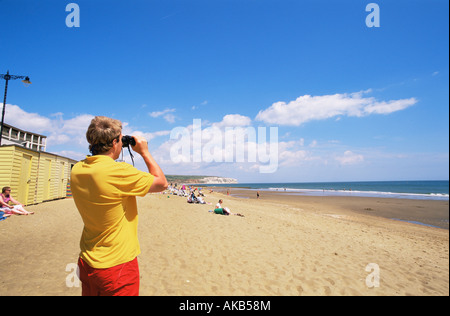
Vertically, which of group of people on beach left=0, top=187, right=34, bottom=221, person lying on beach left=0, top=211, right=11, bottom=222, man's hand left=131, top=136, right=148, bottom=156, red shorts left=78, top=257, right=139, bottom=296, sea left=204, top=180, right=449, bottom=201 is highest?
man's hand left=131, top=136, right=148, bottom=156

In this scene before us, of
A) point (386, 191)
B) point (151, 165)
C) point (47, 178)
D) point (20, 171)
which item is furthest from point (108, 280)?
point (386, 191)

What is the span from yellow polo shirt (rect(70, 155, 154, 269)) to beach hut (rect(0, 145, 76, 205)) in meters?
14.1

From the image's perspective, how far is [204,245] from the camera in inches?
287

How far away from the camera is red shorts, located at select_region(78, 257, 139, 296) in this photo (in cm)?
165

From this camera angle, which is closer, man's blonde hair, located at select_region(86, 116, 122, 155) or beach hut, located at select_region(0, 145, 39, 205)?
man's blonde hair, located at select_region(86, 116, 122, 155)

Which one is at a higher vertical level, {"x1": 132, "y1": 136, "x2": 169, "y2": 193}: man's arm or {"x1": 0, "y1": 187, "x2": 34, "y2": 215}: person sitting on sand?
{"x1": 132, "y1": 136, "x2": 169, "y2": 193}: man's arm

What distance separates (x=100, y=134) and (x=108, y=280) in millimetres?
1148

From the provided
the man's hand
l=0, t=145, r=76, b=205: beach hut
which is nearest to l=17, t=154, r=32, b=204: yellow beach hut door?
l=0, t=145, r=76, b=205: beach hut

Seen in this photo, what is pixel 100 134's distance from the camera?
168 cm

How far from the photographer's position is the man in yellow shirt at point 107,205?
5.16 feet

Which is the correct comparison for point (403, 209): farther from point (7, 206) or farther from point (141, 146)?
point (7, 206)

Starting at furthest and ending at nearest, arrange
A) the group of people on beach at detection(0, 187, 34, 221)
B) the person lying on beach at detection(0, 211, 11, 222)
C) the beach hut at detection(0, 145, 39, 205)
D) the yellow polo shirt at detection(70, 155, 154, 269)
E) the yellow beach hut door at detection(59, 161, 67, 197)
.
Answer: the yellow beach hut door at detection(59, 161, 67, 197)
the beach hut at detection(0, 145, 39, 205)
the group of people on beach at detection(0, 187, 34, 221)
the person lying on beach at detection(0, 211, 11, 222)
the yellow polo shirt at detection(70, 155, 154, 269)

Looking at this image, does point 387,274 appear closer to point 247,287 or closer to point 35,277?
point 247,287

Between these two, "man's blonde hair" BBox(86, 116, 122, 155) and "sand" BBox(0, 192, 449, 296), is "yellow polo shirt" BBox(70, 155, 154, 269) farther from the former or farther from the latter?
"sand" BBox(0, 192, 449, 296)
